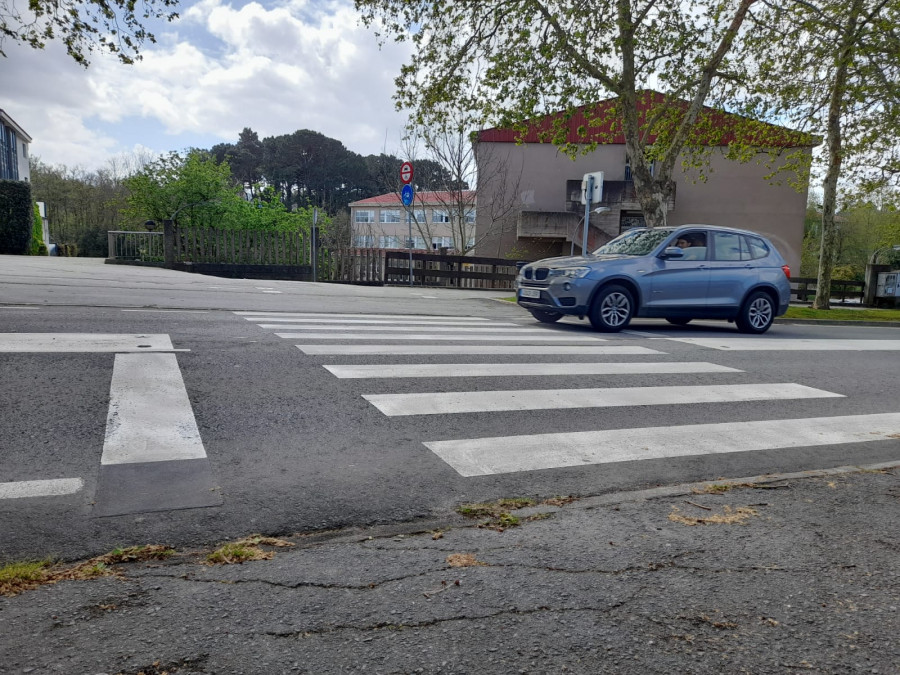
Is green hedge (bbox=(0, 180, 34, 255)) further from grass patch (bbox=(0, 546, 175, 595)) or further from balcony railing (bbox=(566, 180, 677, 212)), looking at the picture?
grass patch (bbox=(0, 546, 175, 595))

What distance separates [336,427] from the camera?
4410 millimetres

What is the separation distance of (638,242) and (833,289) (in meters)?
25.8

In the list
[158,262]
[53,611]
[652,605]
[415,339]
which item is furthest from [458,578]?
[158,262]

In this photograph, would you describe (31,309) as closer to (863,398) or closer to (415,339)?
(415,339)

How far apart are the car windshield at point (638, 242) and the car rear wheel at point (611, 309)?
1.01 metres

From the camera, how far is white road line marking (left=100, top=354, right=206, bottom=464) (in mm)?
3717

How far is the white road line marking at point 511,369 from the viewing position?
598 cm

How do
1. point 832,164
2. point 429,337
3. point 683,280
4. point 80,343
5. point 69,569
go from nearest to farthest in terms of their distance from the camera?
point 69,569, point 80,343, point 429,337, point 683,280, point 832,164

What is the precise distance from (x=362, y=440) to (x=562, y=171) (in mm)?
29889

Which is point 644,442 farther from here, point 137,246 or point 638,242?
point 137,246

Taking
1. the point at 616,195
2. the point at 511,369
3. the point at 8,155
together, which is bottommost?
the point at 511,369

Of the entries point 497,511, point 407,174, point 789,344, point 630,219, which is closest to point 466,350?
point 497,511

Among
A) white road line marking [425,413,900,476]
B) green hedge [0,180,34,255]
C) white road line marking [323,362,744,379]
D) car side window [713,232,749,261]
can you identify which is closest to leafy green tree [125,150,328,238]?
green hedge [0,180,34,255]

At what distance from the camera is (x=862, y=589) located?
252 cm
